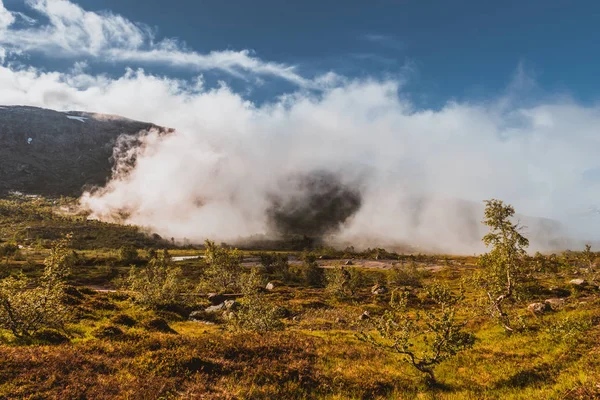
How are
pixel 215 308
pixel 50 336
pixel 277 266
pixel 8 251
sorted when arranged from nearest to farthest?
pixel 50 336 → pixel 215 308 → pixel 277 266 → pixel 8 251

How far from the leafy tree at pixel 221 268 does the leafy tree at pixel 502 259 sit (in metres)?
71.4

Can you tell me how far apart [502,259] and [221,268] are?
77.9 meters

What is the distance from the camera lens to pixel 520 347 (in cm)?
2241

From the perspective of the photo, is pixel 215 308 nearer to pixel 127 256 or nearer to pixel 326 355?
pixel 326 355

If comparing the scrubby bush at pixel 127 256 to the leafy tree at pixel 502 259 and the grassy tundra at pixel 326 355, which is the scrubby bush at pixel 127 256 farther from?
the leafy tree at pixel 502 259

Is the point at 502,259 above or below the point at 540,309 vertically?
above

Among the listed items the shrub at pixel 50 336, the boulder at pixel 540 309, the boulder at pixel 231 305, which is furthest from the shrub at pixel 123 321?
the boulder at pixel 540 309

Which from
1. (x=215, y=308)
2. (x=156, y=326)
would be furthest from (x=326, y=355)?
(x=215, y=308)

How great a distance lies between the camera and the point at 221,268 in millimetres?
90375

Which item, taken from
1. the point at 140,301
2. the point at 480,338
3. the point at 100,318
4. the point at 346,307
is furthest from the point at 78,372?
the point at 346,307

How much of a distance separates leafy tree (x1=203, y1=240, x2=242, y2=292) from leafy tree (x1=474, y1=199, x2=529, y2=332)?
7141 centimetres

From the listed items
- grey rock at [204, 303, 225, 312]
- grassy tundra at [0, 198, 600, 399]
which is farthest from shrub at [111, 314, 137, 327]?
grey rock at [204, 303, 225, 312]

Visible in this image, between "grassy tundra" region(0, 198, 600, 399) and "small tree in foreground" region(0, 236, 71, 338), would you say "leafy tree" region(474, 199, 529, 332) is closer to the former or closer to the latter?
"grassy tundra" region(0, 198, 600, 399)

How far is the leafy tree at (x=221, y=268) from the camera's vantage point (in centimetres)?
8931
